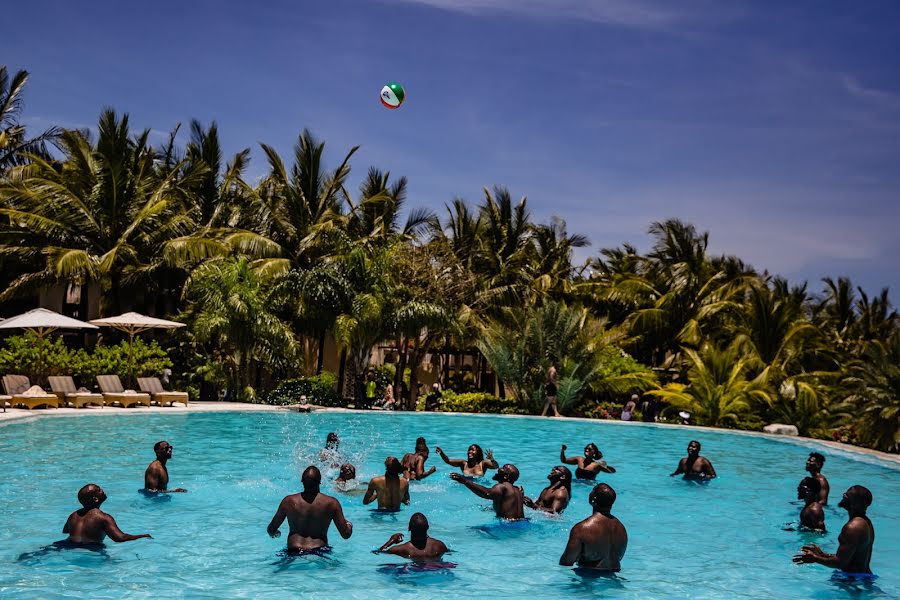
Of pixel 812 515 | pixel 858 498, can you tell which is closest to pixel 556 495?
pixel 812 515

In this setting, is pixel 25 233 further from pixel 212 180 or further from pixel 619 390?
pixel 619 390

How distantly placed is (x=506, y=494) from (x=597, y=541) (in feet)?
8.72

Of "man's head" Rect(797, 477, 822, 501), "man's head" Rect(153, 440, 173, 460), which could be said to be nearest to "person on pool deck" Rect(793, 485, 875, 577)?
"man's head" Rect(797, 477, 822, 501)

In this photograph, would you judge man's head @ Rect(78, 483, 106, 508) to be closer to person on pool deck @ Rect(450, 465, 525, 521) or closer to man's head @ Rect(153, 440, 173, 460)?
man's head @ Rect(153, 440, 173, 460)

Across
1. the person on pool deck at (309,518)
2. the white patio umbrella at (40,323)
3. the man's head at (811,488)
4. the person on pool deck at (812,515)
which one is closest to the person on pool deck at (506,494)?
the person on pool deck at (309,518)

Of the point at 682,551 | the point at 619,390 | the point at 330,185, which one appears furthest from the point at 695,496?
the point at 330,185

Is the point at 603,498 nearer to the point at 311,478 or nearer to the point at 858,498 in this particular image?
the point at 858,498

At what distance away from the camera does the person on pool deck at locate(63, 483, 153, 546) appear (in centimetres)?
816

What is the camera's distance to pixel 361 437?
20438 millimetres

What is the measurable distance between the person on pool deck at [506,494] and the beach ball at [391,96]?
33.0ft

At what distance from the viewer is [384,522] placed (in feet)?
34.6

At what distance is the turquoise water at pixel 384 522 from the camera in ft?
26.5

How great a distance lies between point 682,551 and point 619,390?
16.9m

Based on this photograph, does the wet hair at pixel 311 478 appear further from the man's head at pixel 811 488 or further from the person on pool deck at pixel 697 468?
the person on pool deck at pixel 697 468
